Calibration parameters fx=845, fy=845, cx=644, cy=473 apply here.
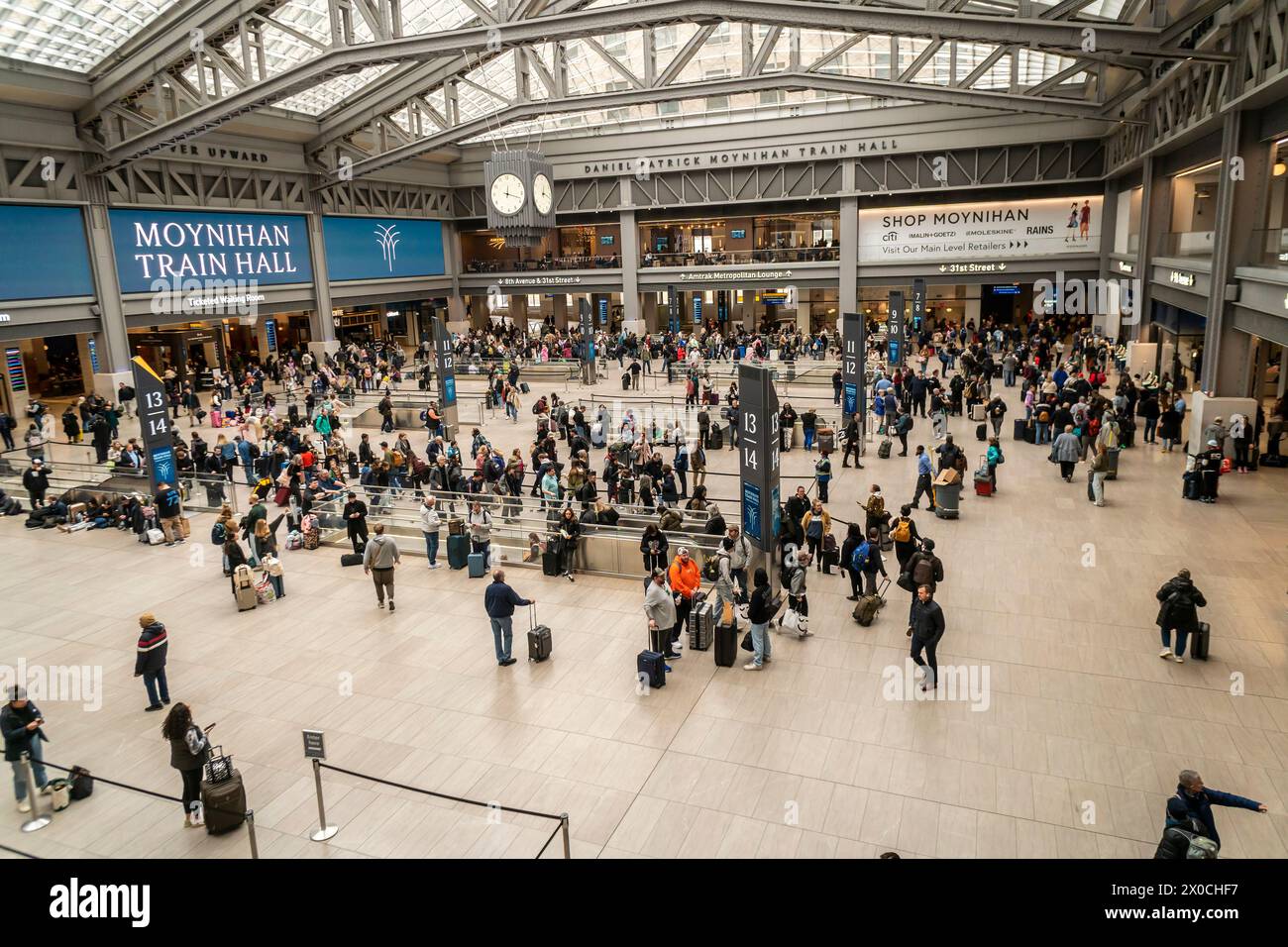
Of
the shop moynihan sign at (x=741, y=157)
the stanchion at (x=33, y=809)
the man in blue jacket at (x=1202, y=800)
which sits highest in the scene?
the shop moynihan sign at (x=741, y=157)

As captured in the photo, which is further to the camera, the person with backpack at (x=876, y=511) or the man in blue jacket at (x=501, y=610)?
the person with backpack at (x=876, y=511)

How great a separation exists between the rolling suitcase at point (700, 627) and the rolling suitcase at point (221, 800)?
568 cm

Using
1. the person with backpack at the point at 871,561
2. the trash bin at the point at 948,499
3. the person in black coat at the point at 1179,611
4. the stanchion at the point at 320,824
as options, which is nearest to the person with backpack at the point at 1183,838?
the person in black coat at the point at 1179,611

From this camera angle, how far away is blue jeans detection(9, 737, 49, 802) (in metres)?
8.21

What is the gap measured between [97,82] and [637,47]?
21.6 meters

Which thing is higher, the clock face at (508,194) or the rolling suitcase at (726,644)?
the clock face at (508,194)

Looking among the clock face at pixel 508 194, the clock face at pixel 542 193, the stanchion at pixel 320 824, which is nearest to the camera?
the stanchion at pixel 320 824

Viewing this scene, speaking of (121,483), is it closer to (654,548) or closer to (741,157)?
(654,548)

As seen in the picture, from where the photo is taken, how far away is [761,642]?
419 inches

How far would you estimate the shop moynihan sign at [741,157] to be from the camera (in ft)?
137

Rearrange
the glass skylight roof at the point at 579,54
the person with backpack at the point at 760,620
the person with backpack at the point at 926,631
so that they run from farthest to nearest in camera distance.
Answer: the glass skylight roof at the point at 579,54 < the person with backpack at the point at 760,620 < the person with backpack at the point at 926,631

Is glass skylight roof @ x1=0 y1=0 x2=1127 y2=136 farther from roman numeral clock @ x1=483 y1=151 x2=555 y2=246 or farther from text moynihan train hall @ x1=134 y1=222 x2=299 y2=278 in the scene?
text moynihan train hall @ x1=134 y1=222 x2=299 y2=278

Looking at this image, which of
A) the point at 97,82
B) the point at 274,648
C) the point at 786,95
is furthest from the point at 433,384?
the point at 274,648

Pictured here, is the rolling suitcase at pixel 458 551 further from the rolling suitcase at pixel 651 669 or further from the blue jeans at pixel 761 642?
the blue jeans at pixel 761 642
